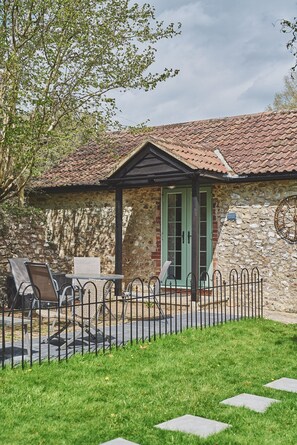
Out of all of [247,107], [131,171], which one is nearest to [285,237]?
[131,171]

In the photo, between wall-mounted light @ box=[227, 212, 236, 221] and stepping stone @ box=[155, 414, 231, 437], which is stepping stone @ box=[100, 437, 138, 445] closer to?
stepping stone @ box=[155, 414, 231, 437]

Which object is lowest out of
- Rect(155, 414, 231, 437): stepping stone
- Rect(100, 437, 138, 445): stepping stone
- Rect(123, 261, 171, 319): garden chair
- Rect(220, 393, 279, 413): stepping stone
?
Rect(155, 414, 231, 437): stepping stone

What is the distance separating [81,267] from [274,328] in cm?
377

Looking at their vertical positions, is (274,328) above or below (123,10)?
below

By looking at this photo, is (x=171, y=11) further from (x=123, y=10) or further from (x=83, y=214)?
(x=83, y=214)

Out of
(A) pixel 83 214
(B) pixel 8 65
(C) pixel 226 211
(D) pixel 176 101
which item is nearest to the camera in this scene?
(B) pixel 8 65

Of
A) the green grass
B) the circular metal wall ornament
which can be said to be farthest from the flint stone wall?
the green grass

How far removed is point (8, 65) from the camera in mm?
10406

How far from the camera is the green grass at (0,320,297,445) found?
14.6 ft

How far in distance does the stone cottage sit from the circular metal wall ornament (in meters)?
0.02

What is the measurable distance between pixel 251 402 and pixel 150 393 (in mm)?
1041

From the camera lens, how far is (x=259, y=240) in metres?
12.3

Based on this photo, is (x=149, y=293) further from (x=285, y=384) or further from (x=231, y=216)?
(x=231, y=216)

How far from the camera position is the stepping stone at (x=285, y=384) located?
580cm
